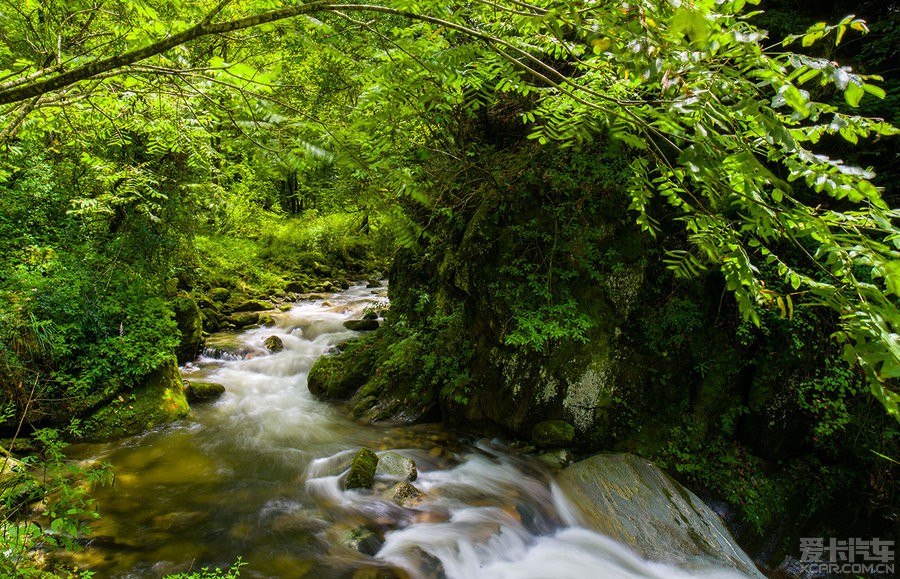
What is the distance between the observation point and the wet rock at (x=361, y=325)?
1005 cm

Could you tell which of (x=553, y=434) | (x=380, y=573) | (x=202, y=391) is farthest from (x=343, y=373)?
(x=380, y=573)

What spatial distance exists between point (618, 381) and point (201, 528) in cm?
505

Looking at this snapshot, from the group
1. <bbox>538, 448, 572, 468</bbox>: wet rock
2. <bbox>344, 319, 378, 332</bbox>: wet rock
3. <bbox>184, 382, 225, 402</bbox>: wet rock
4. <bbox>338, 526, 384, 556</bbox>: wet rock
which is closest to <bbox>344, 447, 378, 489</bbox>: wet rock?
<bbox>338, 526, 384, 556</bbox>: wet rock

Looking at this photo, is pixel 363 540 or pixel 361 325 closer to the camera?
pixel 363 540

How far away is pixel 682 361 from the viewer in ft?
18.1

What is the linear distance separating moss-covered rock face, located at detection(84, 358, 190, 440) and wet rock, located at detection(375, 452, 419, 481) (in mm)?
3431

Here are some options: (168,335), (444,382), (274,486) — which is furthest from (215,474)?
(444,382)

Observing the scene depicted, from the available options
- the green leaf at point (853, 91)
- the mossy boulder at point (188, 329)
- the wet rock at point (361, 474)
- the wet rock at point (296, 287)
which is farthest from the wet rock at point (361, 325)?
the green leaf at point (853, 91)

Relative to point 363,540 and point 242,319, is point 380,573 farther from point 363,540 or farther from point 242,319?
point 242,319

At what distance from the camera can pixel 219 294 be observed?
11.1 m

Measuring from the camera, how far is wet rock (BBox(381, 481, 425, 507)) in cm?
453

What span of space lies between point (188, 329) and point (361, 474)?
532 centimetres

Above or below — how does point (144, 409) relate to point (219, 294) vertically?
below

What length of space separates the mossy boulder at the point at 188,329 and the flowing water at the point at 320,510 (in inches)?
71.8
